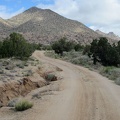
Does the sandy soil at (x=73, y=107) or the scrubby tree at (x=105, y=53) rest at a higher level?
the scrubby tree at (x=105, y=53)

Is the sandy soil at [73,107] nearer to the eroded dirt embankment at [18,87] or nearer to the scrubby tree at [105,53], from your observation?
the eroded dirt embankment at [18,87]

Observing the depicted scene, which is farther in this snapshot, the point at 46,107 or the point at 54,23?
the point at 54,23

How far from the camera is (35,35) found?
469ft

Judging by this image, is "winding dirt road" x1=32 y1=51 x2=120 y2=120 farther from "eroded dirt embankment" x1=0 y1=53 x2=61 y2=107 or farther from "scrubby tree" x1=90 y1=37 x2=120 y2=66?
"scrubby tree" x1=90 y1=37 x2=120 y2=66

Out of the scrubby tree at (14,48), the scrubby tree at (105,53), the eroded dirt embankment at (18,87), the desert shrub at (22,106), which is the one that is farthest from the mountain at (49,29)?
the desert shrub at (22,106)

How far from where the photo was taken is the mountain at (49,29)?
142 metres

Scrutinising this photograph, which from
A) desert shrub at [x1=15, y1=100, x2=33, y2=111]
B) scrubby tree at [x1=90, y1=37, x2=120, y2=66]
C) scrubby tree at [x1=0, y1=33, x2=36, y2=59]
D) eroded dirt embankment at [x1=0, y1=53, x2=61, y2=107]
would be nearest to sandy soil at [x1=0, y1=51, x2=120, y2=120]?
desert shrub at [x1=15, y1=100, x2=33, y2=111]

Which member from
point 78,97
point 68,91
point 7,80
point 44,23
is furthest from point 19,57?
point 44,23

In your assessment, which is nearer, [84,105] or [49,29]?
[84,105]

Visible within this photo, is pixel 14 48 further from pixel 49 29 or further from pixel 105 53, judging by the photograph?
pixel 49 29

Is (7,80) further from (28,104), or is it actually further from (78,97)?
(28,104)

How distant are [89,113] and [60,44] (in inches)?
2198

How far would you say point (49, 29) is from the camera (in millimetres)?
149875

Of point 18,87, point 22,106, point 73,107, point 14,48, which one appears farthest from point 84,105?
point 14,48
